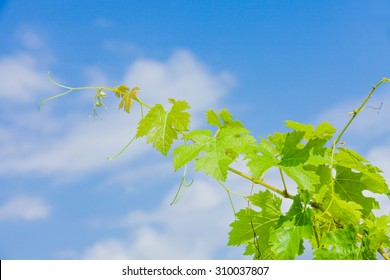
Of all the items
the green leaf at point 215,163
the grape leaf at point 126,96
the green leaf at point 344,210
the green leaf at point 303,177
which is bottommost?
the green leaf at point 344,210

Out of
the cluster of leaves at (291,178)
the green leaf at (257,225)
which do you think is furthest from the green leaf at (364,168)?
the green leaf at (257,225)

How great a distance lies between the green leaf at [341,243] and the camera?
2.00m

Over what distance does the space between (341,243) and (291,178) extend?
34 cm

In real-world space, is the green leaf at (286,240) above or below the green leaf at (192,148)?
below

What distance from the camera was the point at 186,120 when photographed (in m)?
2.19

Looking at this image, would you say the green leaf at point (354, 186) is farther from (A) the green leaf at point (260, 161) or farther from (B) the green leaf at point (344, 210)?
(A) the green leaf at point (260, 161)

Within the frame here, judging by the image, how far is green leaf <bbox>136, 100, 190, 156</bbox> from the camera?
7.03 ft

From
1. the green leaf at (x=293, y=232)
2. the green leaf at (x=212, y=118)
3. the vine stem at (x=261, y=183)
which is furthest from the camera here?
the green leaf at (x=212, y=118)

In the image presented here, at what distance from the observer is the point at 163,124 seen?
7.11 feet

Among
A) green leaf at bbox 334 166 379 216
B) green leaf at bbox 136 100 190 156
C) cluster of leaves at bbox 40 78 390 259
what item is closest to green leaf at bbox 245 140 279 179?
cluster of leaves at bbox 40 78 390 259

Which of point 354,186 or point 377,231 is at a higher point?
point 354,186

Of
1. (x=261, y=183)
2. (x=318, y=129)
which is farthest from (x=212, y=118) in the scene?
(x=318, y=129)

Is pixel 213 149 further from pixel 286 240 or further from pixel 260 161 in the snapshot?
pixel 286 240
